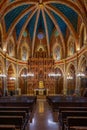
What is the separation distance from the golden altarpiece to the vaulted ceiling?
8.12 ft

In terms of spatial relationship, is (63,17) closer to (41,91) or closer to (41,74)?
(41,74)

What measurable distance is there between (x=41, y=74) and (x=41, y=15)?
11.0 meters

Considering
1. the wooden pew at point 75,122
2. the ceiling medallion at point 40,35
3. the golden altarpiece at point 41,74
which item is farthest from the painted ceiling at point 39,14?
the wooden pew at point 75,122

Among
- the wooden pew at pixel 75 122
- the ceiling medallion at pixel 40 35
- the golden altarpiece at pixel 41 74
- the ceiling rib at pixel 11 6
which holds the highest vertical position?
the ceiling rib at pixel 11 6

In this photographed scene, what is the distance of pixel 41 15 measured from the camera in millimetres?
41125

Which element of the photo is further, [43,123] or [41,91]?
[41,91]

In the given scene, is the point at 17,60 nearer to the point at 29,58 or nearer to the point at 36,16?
the point at 29,58

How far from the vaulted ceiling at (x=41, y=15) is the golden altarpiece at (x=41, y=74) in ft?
8.12

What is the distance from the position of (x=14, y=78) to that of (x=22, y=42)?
24.5 feet

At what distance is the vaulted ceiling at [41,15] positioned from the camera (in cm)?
3219

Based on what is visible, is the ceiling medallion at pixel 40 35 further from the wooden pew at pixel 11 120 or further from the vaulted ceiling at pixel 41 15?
the wooden pew at pixel 11 120

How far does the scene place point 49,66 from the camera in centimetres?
4359

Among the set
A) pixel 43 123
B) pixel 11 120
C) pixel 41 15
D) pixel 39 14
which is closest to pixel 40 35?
pixel 41 15

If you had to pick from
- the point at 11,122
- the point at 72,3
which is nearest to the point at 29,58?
the point at 72,3
